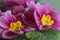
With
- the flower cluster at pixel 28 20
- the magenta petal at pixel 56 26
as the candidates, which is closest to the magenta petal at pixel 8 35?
the flower cluster at pixel 28 20

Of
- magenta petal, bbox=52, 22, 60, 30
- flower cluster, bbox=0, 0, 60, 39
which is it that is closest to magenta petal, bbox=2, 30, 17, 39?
flower cluster, bbox=0, 0, 60, 39

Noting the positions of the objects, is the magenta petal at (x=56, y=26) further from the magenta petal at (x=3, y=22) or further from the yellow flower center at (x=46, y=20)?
the magenta petal at (x=3, y=22)

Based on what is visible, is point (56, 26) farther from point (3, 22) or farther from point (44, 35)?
point (3, 22)

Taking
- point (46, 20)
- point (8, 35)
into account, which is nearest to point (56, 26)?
point (46, 20)

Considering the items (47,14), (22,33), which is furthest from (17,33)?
(47,14)

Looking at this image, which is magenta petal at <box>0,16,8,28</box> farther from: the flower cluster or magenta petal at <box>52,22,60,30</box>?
magenta petal at <box>52,22,60,30</box>
